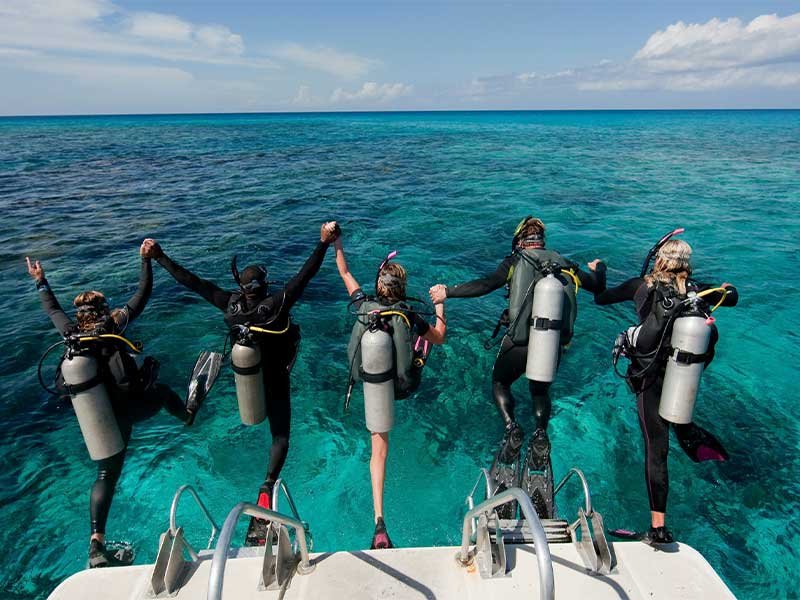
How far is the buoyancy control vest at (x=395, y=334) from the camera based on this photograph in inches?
179

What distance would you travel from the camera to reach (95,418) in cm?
446

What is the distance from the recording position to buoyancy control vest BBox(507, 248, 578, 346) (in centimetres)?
537

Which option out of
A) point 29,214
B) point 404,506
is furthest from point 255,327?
point 29,214

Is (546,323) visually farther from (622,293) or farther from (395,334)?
(395,334)

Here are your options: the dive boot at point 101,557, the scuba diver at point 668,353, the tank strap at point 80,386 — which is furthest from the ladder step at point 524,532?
the tank strap at point 80,386

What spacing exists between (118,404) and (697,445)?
648cm

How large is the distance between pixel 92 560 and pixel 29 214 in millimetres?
23220

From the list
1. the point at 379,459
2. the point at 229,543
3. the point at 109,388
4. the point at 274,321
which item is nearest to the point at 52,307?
the point at 109,388

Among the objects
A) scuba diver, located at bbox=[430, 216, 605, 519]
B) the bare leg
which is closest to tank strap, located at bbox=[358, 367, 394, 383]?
the bare leg

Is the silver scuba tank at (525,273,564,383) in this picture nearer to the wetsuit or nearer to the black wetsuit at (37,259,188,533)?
the wetsuit

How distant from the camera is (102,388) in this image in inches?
176

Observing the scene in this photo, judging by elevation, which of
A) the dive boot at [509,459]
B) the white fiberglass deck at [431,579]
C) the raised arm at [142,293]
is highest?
the raised arm at [142,293]

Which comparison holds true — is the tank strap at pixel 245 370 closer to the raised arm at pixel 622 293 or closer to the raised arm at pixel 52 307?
the raised arm at pixel 52 307

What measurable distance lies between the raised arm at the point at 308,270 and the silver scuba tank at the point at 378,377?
3.75ft
